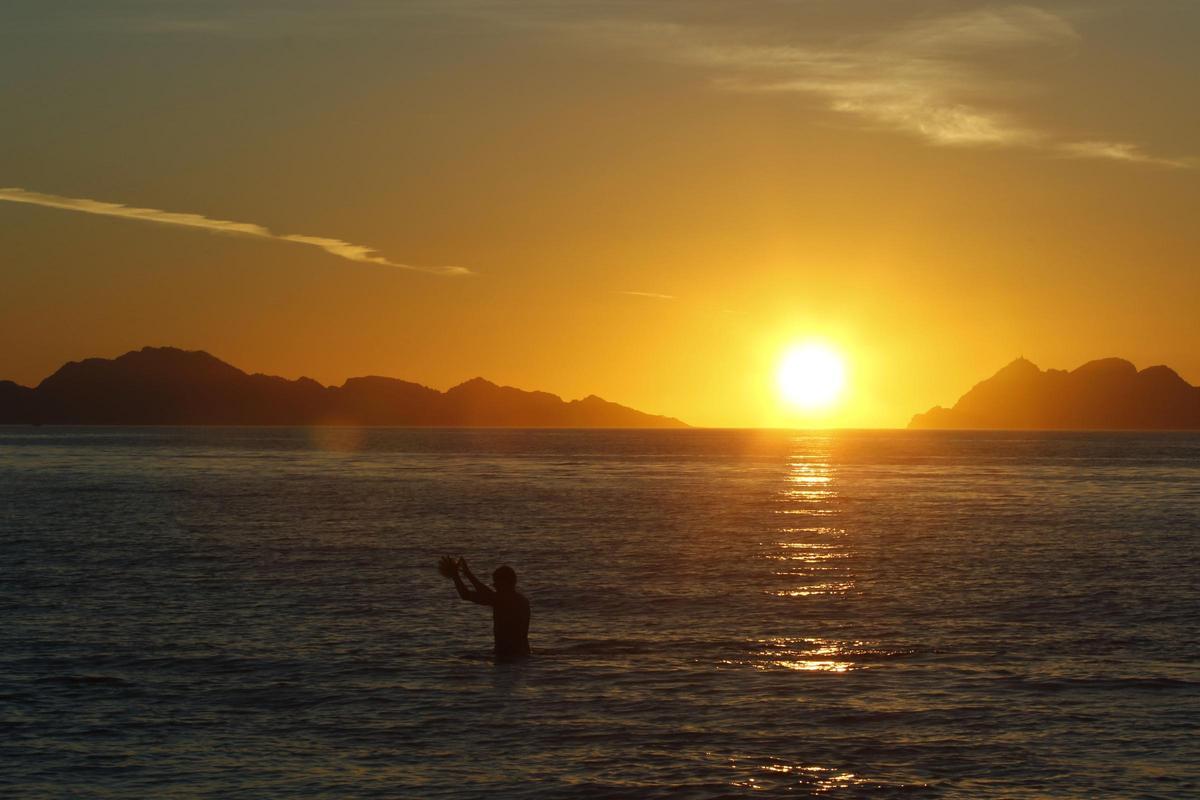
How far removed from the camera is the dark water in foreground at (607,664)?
20.0m

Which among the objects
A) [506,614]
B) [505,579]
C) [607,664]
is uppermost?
[505,579]

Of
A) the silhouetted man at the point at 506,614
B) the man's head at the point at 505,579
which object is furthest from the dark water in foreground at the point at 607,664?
the man's head at the point at 505,579

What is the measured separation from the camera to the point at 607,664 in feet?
92.6

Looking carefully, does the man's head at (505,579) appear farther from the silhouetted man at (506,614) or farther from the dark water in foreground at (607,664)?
the dark water in foreground at (607,664)

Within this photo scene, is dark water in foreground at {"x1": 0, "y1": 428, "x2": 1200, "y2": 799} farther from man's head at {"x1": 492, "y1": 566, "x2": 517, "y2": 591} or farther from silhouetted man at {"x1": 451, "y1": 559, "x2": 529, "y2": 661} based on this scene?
man's head at {"x1": 492, "y1": 566, "x2": 517, "y2": 591}

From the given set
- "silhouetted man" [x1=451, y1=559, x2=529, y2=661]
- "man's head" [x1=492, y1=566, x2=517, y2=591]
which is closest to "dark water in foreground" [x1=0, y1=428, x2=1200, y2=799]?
"silhouetted man" [x1=451, y1=559, x2=529, y2=661]

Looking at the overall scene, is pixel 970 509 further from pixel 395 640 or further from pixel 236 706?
pixel 236 706

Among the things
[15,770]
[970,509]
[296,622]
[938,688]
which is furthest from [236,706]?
[970,509]

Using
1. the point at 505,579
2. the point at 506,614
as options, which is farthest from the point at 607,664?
the point at 505,579

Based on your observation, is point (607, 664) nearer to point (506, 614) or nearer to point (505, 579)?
point (506, 614)

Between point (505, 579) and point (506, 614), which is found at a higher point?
point (505, 579)

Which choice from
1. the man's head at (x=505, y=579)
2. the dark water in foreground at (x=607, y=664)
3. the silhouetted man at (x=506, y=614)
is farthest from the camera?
the silhouetted man at (x=506, y=614)

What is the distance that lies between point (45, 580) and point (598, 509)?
4618cm

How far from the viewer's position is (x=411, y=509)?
8338 cm
